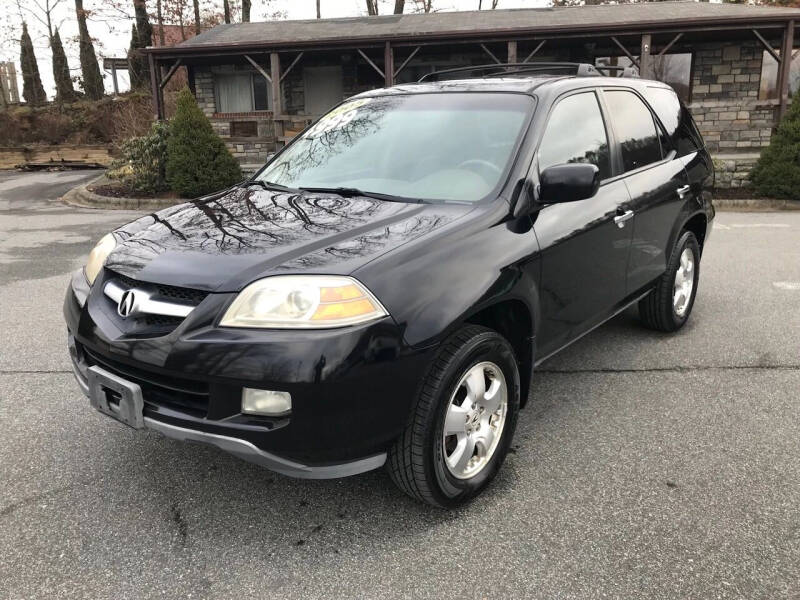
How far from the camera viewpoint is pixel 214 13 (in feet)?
104

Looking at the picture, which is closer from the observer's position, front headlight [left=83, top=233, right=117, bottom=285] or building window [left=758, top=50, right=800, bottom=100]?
front headlight [left=83, top=233, right=117, bottom=285]

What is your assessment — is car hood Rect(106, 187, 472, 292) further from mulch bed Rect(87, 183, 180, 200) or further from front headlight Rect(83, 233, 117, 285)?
mulch bed Rect(87, 183, 180, 200)

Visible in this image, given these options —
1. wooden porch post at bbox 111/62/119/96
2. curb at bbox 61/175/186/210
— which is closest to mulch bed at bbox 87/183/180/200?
curb at bbox 61/175/186/210

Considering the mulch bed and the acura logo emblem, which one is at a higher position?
the acura logo emblem

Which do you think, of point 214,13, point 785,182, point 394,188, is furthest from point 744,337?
point 214,13

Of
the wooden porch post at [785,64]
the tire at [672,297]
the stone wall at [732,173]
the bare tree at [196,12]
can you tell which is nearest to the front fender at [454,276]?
the tire at [672,297]

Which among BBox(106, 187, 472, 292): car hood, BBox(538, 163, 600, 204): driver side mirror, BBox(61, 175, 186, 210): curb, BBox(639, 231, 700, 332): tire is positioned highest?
BBox(538, 163, 600, 204): driver side mirror

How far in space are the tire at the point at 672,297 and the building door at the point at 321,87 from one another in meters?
16.1

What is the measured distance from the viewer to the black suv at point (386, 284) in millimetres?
2307

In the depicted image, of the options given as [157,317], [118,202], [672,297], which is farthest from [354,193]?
[118,202]

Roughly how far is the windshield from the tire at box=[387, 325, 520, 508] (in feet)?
2.53

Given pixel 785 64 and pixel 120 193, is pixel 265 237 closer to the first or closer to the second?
pixel 120 193

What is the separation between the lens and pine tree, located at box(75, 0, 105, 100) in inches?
1163

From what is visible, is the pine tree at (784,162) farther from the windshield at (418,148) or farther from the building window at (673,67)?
the windshield at (418,148)
